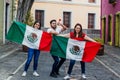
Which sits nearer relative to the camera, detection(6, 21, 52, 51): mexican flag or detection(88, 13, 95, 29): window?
detection(6, 21, 52, 51): mexican flag

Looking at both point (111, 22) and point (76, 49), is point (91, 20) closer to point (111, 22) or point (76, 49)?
point (111, 22)

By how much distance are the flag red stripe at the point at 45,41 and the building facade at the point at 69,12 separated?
3545 cm

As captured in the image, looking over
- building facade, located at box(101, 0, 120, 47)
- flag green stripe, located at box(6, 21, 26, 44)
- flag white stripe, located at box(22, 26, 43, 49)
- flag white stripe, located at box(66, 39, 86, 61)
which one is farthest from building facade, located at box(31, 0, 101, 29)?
flag white stripe, located at box(66, 39, 86, 61)

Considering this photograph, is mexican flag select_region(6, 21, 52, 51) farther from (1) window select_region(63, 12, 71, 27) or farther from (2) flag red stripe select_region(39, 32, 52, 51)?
(1) window select_region(63, 12, 71, 27)

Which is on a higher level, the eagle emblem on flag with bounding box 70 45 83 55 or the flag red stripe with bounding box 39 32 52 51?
the flag red stripe with bounding box 39 32 52 51

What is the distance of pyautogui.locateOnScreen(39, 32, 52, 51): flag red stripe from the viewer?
13.1m

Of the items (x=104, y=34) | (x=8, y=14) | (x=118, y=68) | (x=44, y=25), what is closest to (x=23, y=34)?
(x=118, y=68)

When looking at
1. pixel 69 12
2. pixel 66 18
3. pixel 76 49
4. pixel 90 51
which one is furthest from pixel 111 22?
pixel 76 49

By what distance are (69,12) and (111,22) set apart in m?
16.8

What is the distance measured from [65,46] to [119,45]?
17236 millimetres

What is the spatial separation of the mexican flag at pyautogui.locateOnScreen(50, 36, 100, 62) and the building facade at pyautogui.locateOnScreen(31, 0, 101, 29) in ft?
118

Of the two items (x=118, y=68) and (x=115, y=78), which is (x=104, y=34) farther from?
(x=115, y=78)

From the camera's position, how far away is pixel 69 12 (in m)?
50.5

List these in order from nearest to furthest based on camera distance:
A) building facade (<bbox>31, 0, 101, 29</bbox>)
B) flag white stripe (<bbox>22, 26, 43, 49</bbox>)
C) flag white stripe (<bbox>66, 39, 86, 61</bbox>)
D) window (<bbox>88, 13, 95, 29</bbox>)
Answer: flag white stripe (<bbox>66, 39, 86, 61</bbox>) < flag white stripe (<bbox>22, 26, 43, 49</bbox>) < building facade (<bbox>31, 0, 101, 29</bbox>) < window (<bbox>88, 13, 95, 29</bbox>)
